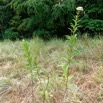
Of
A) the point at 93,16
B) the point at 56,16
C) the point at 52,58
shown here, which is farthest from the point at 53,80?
the point at 93,16

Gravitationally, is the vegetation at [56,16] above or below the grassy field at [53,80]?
above

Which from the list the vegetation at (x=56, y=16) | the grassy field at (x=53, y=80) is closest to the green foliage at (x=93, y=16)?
the vegetation at (x=56, y=16)

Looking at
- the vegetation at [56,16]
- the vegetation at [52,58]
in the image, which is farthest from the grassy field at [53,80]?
the vegetation at [56,16]

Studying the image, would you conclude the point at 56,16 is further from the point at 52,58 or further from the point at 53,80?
the point at 53,80

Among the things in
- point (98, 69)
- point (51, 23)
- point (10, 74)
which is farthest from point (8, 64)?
point (51, 23)

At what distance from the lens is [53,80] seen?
2594mm

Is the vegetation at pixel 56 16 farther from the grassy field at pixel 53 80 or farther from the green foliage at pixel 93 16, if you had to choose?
the grassy field at pixel 53 80

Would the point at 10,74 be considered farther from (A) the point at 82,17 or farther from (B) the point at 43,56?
(A) the point at 82,17

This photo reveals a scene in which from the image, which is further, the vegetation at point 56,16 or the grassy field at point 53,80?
the vegetation at point 56,16

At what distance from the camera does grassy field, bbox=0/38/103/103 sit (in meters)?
2.40

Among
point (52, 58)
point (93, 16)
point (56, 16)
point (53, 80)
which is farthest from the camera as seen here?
point (93, 16)

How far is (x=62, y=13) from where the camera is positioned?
15.7 feet

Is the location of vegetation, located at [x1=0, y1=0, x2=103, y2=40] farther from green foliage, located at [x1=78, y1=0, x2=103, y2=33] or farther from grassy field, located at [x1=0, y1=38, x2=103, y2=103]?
grassy field, located at [x1=0, y1=38, x2=103, y2=103]

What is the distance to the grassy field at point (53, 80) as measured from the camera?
7.87ft
